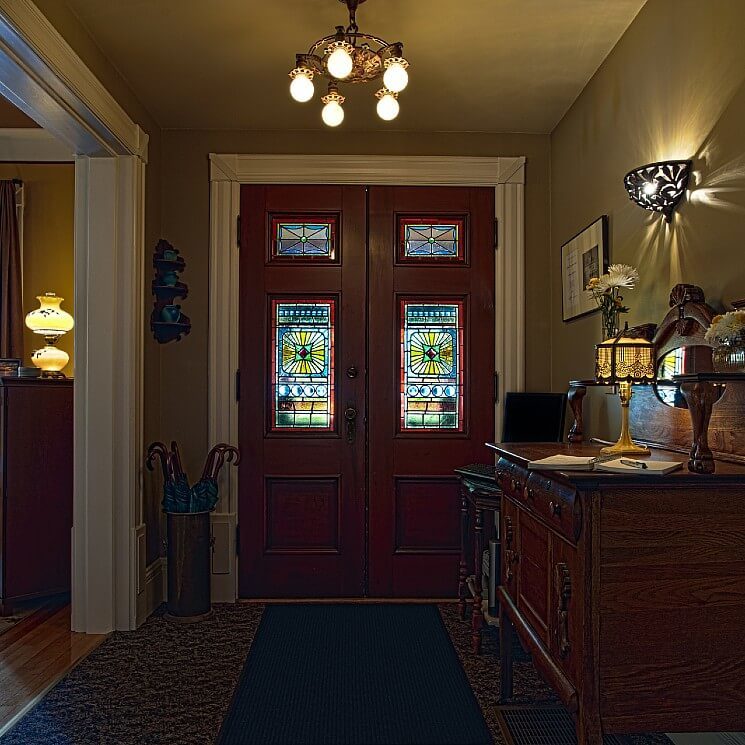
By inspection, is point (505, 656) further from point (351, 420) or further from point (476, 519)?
point (351, 420)

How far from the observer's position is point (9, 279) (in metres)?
4.83

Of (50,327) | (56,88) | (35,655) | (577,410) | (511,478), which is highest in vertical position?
(56,88)

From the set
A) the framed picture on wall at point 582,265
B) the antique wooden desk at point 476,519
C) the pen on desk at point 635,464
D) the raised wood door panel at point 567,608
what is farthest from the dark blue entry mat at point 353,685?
the framed picture on wall at point 582,265

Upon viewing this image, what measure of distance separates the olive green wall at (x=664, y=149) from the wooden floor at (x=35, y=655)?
246cm

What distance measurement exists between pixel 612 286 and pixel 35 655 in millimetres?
2793

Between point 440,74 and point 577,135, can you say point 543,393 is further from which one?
point 440,74

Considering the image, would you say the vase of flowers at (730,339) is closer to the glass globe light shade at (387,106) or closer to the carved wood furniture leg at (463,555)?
the glass globe light shade at (387,106)

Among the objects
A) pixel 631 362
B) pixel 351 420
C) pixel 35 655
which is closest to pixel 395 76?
pixel 631 362

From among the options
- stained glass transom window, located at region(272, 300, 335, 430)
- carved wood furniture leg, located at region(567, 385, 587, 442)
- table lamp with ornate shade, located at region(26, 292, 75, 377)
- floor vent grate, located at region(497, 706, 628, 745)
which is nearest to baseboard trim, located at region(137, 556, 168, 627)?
stained glass transom window, located at region(272, 300, 335, 430)

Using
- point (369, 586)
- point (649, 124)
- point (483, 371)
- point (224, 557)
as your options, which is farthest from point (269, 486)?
point (649, 124)

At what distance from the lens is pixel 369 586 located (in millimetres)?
4246

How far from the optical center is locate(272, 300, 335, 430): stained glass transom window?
4277 mm

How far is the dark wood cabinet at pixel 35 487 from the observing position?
4.02 meters

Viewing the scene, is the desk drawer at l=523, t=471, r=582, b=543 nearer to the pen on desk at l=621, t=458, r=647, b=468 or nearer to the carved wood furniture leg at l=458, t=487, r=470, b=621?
the pen on desk at l=621, t=458, r=647, b=468
